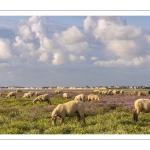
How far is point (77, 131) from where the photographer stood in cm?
1401
